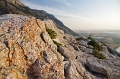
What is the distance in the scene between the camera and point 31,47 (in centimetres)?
1173

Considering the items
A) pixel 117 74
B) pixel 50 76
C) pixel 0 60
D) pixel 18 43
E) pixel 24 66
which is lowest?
pixel 117 74

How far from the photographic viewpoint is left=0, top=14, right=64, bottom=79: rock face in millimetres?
9555

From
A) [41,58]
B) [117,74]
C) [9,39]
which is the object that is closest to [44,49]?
[41,58]

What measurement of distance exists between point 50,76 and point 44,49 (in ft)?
10.4

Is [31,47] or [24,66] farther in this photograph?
[31,47]

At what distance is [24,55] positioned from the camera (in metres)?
10.8

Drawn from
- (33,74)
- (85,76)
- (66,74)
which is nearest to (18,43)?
(33,74)

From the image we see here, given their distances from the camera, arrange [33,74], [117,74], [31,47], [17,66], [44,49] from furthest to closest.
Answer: [117,74] < [44,49] < [31,47] < [33,74] < [17,66]

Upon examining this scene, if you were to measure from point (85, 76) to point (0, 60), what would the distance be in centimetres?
983

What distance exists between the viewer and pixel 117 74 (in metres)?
17.8

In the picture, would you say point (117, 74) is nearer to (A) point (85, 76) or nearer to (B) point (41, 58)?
(A) point (85, 76)

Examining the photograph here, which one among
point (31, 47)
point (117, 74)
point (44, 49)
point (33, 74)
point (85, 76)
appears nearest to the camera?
point (33, 74)

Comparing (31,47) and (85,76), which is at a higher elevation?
(31,47)

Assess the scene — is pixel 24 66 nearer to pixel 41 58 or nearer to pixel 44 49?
pixel 41 58
